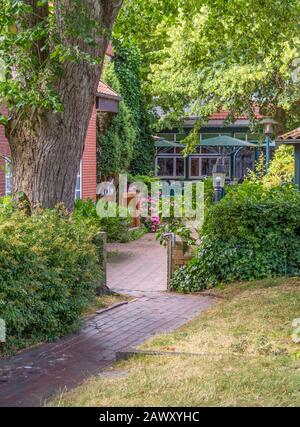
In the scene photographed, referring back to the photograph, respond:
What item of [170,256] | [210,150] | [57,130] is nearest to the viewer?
[57,130]

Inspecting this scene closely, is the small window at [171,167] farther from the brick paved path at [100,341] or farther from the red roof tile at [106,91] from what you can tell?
the brick paved path at [100,341]

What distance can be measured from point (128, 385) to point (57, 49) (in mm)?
4965

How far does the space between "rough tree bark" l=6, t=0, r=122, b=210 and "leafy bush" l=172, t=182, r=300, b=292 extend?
284 cm

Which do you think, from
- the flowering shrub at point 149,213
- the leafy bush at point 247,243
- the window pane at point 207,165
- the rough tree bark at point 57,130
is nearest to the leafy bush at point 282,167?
the flowering shrub at point 149,213

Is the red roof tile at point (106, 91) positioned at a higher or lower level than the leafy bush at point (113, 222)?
higher

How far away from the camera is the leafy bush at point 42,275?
7.53 meters

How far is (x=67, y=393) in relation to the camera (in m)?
5.91

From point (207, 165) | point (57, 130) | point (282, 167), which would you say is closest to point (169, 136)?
point (207, 165)

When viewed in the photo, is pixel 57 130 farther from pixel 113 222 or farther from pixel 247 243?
pixel 113 222

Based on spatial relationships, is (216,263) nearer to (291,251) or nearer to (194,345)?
(291,251)

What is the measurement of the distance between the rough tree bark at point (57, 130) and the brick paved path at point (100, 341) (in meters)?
2.08

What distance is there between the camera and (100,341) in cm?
847

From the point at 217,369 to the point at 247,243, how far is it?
19.0 ft
